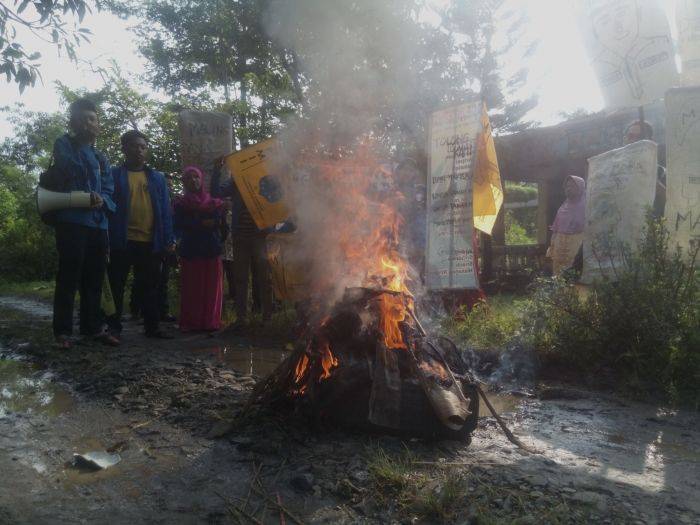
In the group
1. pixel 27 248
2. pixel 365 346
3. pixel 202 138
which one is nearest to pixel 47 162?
pixel 27 248

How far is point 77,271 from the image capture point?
5211mm

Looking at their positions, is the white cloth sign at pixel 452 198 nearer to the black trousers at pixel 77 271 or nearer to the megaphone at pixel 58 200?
the black trousers at pixel 77 271

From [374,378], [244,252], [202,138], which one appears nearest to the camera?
[374,378]

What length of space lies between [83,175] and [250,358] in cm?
234

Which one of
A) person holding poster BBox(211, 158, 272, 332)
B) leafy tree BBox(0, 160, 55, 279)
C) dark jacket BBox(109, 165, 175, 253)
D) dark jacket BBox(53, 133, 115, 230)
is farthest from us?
leafy tree BBox(0, 160, 55, 279)

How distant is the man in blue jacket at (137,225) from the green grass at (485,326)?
325 cm

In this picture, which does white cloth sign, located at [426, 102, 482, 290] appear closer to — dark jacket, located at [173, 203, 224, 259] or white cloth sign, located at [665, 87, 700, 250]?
white cloth sign, located at [665, 87, 700, 250]

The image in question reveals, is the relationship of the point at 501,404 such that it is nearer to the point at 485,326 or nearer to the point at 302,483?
the point at 485,326

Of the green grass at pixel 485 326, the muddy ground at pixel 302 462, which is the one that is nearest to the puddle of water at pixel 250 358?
the muddy ground at pixel 302 462

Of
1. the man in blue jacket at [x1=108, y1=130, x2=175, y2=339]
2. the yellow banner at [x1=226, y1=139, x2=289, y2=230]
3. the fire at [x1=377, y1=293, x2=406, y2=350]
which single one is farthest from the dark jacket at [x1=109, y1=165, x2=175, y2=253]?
the fire at [x1=377, y1=293, x2=406, y2=350]

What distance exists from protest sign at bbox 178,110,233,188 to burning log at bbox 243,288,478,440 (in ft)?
15.1

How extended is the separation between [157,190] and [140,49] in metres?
17.9

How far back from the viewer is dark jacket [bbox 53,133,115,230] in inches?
200

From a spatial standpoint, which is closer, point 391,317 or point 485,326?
point 391,317
